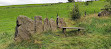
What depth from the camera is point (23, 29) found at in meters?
10.7

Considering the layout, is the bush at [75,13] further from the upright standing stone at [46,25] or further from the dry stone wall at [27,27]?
the dry stone wall at [27,27]

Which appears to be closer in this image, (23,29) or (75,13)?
(23,29)

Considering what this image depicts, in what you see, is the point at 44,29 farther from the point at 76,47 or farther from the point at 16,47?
the point at 76,47

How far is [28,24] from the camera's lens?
11.1 meters

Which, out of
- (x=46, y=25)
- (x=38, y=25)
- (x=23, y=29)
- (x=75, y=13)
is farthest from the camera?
(x=75, y=13)

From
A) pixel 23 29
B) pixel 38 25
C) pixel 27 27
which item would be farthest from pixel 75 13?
pixel 23 29

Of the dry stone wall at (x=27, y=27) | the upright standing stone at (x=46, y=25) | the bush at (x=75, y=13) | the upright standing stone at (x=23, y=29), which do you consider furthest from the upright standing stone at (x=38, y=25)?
the bush at (x=75, y=13)

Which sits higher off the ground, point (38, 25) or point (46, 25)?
point (38, 25)

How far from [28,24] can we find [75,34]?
507 cm

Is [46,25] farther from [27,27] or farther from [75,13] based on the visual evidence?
[75,13]

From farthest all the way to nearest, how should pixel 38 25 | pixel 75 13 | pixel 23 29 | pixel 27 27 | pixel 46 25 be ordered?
pixel 75 13 < pixel 46 25 < pixel 38 25 < pixel 27 27 < pixel 23 29

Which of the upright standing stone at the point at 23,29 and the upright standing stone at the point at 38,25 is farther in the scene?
the upright standing stone at the point at 38,25

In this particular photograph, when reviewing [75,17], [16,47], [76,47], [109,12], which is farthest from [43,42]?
[109,12]

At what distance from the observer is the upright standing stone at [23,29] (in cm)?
1051
